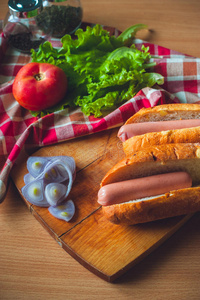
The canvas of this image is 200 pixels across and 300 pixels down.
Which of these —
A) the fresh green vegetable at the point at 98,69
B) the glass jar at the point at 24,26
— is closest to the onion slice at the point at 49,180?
the fresh green vegetable at the point at 98,69

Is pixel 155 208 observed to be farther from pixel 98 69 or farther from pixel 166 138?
pixel 98 69

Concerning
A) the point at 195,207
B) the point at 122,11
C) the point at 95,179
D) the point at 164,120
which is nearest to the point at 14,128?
the point at 95,179

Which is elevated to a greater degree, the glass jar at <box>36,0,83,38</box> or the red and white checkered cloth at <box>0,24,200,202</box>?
the glass jar at <box>36,0,83,38</box>

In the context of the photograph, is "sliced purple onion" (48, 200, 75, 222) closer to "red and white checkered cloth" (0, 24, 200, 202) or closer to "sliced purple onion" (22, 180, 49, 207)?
"sliced purple onion" (22, 180, 49, 207)

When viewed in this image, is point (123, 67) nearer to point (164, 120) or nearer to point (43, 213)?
point (164, 120)

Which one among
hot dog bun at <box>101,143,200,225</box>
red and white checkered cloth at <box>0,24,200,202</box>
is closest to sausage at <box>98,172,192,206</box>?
hot dog bun at <box>101,143,200,225</box>

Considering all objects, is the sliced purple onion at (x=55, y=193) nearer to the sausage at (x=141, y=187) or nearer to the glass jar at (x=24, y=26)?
the sausage at (x=141, y=187)
